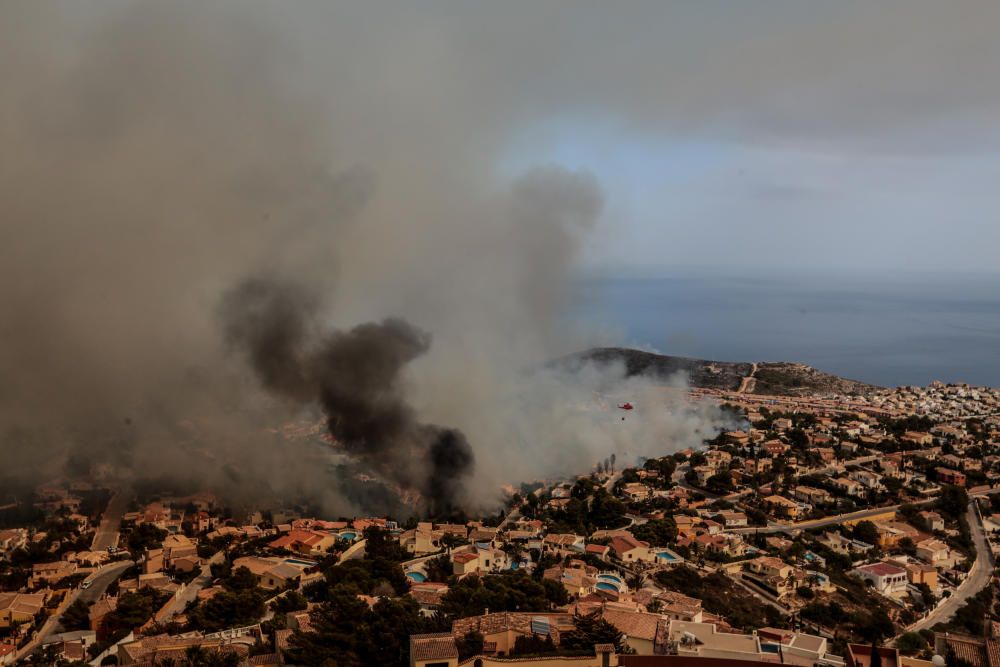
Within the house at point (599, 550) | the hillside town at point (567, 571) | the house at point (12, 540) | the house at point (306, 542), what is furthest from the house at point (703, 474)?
the house at point (12, 540)

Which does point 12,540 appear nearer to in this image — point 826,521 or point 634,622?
point 634,622

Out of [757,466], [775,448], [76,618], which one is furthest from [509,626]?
[775,448]

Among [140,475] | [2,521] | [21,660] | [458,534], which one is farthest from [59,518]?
[458,534]

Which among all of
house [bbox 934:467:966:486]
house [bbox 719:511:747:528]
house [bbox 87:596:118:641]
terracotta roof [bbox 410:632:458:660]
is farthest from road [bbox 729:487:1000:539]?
house [bbox 87:596:118:641]

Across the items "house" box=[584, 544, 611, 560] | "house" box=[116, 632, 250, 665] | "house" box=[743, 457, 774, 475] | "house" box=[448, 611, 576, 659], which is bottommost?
"house" box=[116, 632, 250, 665]

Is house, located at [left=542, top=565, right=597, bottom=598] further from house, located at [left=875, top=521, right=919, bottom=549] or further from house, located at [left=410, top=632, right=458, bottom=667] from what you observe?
house, located at [left=875, top=521, right=919, bottom=549]
